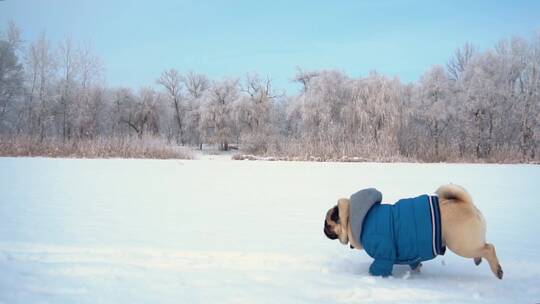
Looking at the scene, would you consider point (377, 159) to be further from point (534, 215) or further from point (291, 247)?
point (291, 247)

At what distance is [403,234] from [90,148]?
16.8 metres

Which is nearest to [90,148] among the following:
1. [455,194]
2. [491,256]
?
[455,194]

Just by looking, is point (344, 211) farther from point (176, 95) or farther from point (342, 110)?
point (176, 95)

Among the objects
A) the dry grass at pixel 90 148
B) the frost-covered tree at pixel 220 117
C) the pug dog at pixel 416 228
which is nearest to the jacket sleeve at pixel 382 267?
the pug dog at pixel 416 228

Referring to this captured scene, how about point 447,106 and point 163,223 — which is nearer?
point 163,223

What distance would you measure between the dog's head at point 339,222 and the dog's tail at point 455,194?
0.67 m

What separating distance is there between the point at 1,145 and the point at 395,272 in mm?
17935

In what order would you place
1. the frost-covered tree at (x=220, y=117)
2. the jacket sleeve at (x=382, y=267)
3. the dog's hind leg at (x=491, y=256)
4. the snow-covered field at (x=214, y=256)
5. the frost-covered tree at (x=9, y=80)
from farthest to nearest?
the frost-covered tree at (x=220, y=117), the frost-covered tree at (x=9, y=80), the jacket sleeve at (x=382, y=267), the dog's hind leg at (x=491, y=256), the snow-covered field at (x=214, y=256)

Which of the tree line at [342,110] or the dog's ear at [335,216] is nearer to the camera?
the dog's ear at [335,216]

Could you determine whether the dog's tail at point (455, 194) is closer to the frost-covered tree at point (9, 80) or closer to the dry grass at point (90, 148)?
the frost-covered tree at point (9, 80)

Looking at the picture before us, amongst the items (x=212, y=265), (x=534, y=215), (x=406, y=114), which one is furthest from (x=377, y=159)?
(x=212, y=265)

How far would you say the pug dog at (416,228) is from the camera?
2.46 meters

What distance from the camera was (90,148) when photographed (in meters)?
16.9

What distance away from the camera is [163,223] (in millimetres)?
4355
